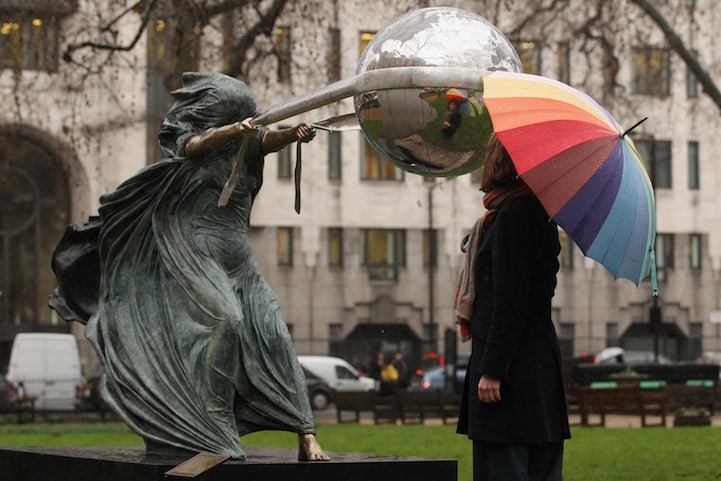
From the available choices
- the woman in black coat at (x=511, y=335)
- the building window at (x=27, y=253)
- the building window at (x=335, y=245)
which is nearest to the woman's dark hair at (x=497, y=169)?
the woman in black coat at (x=511, y=335)

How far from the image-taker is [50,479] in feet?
33.1

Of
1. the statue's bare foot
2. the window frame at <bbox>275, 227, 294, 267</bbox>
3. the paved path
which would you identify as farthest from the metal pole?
the statue's bare foot

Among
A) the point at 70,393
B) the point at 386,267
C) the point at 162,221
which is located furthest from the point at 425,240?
the point at 162,221

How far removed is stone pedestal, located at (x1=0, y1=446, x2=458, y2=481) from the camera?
29.6 feet

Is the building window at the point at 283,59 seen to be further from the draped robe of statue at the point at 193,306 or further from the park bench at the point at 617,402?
the draped robe of statue at the point at 193,306

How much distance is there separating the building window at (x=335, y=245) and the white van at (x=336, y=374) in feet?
34.5

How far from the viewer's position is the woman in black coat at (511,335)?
251 inches

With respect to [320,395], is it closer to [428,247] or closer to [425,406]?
[425,406]

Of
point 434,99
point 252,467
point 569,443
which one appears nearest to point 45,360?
point 569,443

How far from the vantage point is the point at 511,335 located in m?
6.35

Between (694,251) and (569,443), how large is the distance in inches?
1534

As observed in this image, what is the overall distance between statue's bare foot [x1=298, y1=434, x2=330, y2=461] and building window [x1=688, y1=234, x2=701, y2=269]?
50.0 m

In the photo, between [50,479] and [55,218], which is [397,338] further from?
[50,479]

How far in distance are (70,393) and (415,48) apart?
98.5 ft
